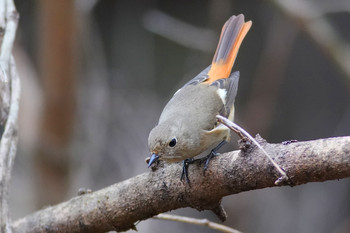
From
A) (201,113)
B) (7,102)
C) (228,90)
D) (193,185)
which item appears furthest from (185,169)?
(228,90)

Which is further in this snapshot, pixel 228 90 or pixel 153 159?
pixel 228 90

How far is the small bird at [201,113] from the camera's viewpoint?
8.23 feet

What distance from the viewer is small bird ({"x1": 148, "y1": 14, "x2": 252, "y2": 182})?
251 centimetres

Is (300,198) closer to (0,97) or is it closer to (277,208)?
(277,208)

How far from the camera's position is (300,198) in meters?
5.04

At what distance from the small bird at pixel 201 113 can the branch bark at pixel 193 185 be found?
3.8 inches

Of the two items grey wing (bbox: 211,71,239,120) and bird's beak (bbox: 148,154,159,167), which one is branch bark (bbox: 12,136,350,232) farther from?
grey wing (bbox: 211,71,239,120)

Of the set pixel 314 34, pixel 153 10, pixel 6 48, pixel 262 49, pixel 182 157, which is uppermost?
pixel 153 10

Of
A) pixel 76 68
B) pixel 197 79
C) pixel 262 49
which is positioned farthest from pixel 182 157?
pixel 262 49

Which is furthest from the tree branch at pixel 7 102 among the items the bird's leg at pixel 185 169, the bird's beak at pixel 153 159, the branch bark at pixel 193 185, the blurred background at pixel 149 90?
the blurred background at pixel 149 90

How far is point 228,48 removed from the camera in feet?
10.3

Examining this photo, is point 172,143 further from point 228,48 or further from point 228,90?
point 228,48

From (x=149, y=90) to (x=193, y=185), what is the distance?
365 cm

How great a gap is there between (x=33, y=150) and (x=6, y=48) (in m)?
2.61
